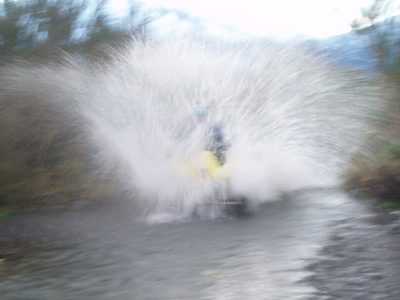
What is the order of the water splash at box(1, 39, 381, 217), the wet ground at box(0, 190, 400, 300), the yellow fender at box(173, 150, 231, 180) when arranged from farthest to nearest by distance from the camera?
the water splash at box(1, 39, 381, 217) < the yellow fender at box(173, 150, 231, 180) < the wet ground at box(0, 190, 400, 300)

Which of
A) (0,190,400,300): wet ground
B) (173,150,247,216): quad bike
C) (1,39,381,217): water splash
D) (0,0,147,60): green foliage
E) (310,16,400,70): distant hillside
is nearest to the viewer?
(0,190,400,300): wet ground

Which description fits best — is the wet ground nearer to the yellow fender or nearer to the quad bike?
the quad bike

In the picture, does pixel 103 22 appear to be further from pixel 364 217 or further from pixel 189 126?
pixel 364 217

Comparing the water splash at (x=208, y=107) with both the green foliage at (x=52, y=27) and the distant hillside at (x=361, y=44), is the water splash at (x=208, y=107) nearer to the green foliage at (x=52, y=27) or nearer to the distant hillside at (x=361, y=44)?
the green foliage at (x=52, y=27)

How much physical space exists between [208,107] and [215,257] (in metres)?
6.46

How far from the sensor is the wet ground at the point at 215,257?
436cm

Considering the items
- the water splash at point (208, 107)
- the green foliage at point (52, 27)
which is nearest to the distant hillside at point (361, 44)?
the water splash at point (208, 107)

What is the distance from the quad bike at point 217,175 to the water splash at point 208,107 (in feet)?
2.31

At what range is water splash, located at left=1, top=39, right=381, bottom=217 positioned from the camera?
11.3m

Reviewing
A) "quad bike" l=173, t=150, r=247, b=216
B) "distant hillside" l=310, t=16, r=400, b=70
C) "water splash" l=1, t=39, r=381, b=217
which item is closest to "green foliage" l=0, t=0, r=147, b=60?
"water splash" l=1, t=39, r=381, b=217

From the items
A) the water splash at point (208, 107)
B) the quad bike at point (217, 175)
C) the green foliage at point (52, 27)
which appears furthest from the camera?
the green foliage at point (52, 27)

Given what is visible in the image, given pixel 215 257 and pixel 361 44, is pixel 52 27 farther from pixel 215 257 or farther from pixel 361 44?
pixel 215 257

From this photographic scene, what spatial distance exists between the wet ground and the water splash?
90.3 inches

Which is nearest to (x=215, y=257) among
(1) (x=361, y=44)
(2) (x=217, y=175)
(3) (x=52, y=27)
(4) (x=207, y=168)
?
(2) (x=217, y=175)
